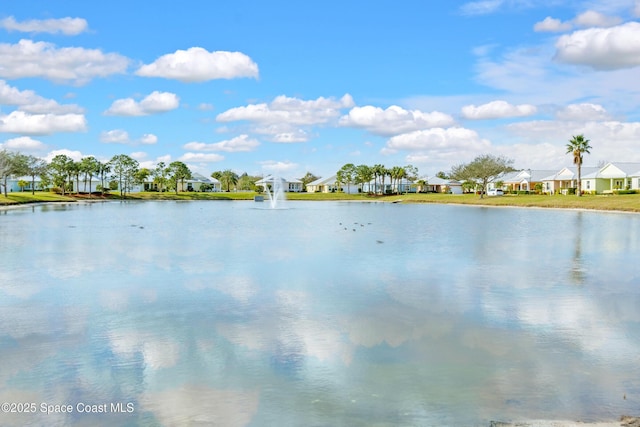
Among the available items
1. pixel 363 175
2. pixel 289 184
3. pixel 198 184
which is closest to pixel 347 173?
pixel 363 175

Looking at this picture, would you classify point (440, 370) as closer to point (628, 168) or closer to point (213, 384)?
point (213, 384)

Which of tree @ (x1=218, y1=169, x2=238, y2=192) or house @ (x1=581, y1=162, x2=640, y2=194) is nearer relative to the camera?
house @ (x1=581, y1=162, x2=640, y2=194)

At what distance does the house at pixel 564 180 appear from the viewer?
373ft

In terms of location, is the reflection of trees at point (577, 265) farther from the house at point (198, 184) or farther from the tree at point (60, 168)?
the house at point (198, 184)

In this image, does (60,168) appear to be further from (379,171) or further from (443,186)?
(443,186)

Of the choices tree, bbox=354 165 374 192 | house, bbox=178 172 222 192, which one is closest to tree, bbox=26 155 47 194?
house, bbox=178 172 222 192

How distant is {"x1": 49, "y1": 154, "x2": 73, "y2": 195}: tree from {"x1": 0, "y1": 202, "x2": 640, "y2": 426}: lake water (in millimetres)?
99632

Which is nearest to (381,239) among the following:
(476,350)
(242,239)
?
(242,239)

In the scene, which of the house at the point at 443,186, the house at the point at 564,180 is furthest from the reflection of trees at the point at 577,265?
the house at the point at 443,186

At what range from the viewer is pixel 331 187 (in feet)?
559

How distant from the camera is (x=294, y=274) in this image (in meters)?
18.9

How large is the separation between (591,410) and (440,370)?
230 cm

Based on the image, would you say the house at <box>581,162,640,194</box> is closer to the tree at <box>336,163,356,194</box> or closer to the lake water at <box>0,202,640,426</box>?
the tree at <box>336,163,356,194</box>

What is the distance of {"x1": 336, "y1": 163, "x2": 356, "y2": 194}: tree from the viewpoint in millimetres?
156262
